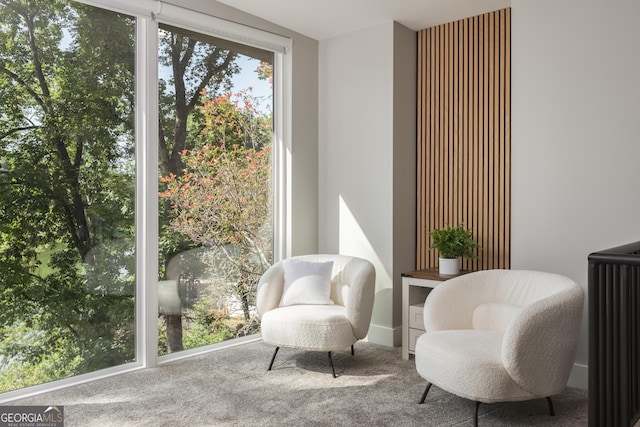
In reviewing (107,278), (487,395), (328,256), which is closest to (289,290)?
(328,256)

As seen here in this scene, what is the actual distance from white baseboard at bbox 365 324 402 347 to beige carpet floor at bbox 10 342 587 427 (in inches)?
19.2

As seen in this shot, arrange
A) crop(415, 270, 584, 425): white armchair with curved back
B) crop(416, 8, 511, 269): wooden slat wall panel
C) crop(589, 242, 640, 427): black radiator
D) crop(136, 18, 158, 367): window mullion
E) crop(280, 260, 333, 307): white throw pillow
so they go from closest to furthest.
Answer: crop(589, 242, 640, 427): black radiator, crop(415, 270, 584, 425): white armchair with curved back, crop(136, 18, 158, 367): window mullion, crop(280, 260, 333, 307): white throw pillow, crop(416, 8, 511, 269): wooden slat wall panel

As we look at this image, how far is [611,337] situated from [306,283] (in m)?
2.27

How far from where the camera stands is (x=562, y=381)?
8.70 ft

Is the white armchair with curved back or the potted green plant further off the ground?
the potted green plant

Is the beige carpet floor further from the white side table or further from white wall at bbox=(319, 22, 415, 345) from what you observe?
white wall at bbox=(319, 22, 415, 345)

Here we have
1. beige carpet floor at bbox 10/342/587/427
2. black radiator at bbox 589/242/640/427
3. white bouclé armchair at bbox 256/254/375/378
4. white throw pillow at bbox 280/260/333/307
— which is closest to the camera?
black radiator at bbox 589/242/640/427

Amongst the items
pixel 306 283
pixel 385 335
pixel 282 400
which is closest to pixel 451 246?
pixel 385 335

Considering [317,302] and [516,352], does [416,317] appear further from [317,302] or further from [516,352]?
[516,352]

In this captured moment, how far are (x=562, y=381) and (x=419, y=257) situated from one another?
6.36 feet

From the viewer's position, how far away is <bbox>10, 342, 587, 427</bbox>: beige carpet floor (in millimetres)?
2738

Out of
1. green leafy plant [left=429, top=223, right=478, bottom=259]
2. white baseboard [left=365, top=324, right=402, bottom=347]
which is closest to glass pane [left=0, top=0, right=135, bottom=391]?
white baseboard [left=365, top=324, right=402, bottom=347]

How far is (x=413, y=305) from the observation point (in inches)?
153

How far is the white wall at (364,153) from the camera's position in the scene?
432 centimetres
